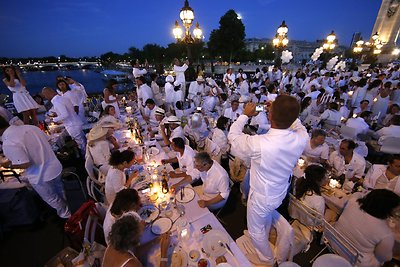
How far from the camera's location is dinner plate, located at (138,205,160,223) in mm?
2637

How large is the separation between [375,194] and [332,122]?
466 centimetres

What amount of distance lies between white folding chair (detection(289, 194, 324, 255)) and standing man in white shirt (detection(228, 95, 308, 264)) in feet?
1.99

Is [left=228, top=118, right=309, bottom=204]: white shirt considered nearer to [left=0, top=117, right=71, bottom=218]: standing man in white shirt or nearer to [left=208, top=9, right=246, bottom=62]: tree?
[left=0, top=117, right=71, bottom=218]: standing man in white shirt

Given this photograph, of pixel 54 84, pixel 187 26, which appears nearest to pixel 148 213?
pixel 187 26

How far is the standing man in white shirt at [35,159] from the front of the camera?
9.73 feet

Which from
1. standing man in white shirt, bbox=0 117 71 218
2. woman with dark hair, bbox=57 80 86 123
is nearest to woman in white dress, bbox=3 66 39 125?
woman with dark hair, bbox=57 80 86 123

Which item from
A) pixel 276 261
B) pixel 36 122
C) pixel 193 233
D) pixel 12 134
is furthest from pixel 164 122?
pixel 36 122

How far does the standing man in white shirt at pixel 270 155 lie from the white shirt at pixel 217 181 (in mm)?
713

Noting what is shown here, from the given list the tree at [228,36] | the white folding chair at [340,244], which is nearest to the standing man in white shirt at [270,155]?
the white folding chair at [340,244]

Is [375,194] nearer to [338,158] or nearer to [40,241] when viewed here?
[338,158]

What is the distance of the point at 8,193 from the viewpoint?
3535 millimetres

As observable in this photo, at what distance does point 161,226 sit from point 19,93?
5.96 metres

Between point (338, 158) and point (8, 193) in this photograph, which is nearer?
point (8, 193)

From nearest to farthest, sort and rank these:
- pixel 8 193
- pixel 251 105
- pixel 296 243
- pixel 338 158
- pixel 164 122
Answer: pixel 251 105, pixel 296 243, pixel 8 193, pixel 338 158, pixel 164 122
